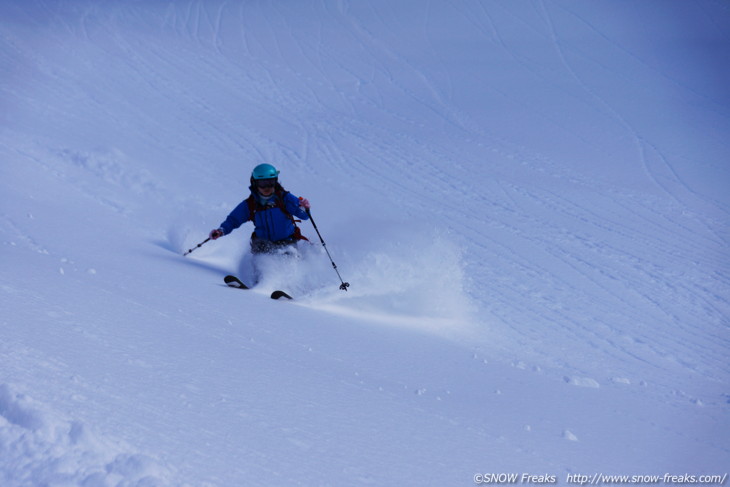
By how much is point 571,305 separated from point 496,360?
2092 millimetres

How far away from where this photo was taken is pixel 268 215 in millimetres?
6707

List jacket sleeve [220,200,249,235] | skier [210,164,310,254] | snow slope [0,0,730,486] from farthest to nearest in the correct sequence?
jacket sleeve [220,200,249,235], skier [210,164,310,254], snow slope [0,0,730,486]

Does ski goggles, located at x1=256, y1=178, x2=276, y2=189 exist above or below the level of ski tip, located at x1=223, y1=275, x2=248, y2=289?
above

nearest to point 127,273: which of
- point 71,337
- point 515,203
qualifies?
point 71,337

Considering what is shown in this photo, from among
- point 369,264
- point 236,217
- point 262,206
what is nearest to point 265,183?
point 262,206

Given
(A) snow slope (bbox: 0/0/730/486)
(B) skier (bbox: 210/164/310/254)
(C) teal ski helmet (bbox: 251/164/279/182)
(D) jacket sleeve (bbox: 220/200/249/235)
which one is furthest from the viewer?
(D) jacket sleeve (bbox: 220/200/249/235)

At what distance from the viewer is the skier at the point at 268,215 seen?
6582 millimetres

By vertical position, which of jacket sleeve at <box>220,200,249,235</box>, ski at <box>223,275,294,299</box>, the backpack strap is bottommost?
ski at <box>223,275,294,299</box>

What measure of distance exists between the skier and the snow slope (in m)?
0.33

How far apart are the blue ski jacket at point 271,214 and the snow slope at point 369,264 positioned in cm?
41

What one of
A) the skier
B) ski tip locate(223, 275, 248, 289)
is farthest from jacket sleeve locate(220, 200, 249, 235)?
ski tip locate(223, 275, 248, 289)

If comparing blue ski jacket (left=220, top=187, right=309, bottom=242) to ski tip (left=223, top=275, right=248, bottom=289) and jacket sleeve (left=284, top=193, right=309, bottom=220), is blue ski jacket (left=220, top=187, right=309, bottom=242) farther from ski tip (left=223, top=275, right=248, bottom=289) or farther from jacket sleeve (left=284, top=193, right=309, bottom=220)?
ski tip (left=223, top=275, right=248, bottom=289)

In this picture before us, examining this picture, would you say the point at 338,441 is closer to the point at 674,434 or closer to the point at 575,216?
the point at 674,434

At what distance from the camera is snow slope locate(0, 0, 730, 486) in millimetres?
2598
